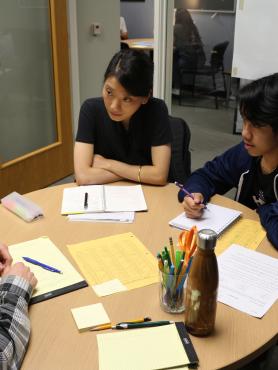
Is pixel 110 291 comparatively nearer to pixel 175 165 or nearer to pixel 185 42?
pixel 175 165

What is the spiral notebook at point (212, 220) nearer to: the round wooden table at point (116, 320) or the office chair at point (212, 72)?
the round wooden table at point (116, 320)

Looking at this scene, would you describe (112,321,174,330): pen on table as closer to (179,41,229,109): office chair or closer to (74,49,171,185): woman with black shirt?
(74,49,171,185): woman with black shirt

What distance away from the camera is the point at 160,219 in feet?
4.81

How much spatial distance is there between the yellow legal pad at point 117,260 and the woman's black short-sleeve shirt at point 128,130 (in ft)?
2.29

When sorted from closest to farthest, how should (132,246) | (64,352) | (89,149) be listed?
(64,352) → (132,246) → (89,149)

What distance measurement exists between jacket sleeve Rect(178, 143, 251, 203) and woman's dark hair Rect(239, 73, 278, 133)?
26cm

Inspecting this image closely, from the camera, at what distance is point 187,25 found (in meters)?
6.16

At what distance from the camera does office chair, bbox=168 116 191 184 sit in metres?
2.14

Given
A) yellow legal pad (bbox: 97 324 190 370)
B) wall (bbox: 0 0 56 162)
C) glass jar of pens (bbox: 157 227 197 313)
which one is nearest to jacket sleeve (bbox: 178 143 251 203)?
glass jar of pens (bbox: 157 227 197 313)

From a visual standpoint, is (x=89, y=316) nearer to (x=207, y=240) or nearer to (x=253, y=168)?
(x=207, y=240)

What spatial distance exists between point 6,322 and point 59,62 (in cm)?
288

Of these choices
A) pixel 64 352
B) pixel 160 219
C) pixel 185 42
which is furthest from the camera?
pixel 185 42

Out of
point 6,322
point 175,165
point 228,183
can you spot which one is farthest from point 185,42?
point 6,322

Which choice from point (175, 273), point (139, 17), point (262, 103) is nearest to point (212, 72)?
point (139, 17)
